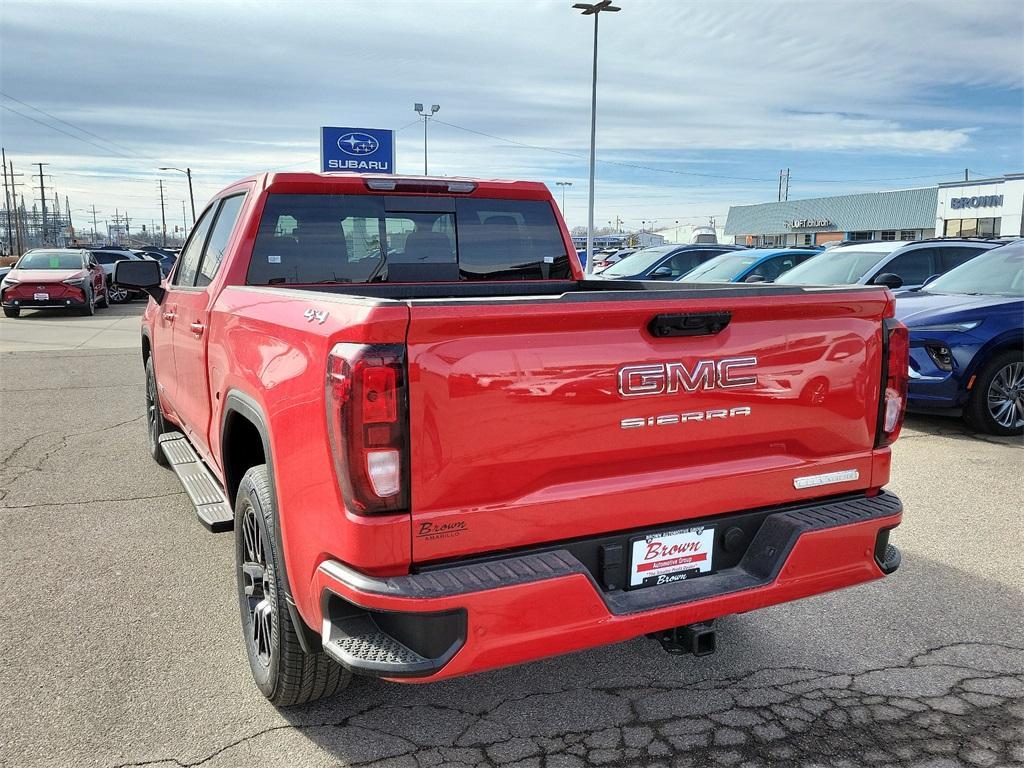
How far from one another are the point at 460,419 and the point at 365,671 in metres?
0.75

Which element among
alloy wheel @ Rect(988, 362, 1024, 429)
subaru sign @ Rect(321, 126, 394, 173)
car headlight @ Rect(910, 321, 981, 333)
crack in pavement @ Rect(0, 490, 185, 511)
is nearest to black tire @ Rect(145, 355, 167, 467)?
crack in pavement @ Rect(0, 490, 185, 511)

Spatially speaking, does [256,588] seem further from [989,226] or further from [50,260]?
[989,226]

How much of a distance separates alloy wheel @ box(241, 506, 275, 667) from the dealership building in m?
45.8

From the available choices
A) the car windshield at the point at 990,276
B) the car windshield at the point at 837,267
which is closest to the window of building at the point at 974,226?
the car windshield at the point at 837,267

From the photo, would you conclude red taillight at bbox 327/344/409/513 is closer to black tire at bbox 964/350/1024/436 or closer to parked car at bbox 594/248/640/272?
black tire at bbox 964/350/1024/436

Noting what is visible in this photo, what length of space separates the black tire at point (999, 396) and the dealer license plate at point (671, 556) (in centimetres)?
577

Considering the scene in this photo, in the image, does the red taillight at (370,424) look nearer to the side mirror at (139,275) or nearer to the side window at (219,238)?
the side window at (219,238)

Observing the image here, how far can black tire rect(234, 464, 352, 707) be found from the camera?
285 cm

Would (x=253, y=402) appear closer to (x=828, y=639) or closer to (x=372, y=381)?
(x=372, y=381)

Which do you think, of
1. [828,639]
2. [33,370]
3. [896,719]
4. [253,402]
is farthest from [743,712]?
[33,370]

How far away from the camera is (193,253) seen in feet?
16.7

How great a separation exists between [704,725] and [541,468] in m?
1.29

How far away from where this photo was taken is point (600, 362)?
247cm

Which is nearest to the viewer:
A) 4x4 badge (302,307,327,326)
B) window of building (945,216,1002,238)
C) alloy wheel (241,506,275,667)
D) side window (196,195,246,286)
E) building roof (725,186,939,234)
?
4x4 badge (302,307,327,326)
